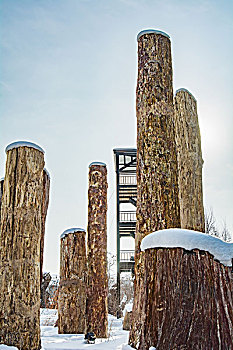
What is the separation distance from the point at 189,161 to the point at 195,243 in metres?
3.20

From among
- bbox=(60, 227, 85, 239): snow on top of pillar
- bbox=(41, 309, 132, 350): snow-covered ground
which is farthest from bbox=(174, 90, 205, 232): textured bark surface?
bbox=(60, 227, 85, 239): snow on top of pillar

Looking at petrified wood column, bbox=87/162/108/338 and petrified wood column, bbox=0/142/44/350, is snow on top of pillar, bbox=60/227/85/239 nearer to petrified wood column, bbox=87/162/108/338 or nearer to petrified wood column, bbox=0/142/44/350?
petrified wood column, bbox=87/162/108/338

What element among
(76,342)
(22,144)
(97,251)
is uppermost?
(22,144)

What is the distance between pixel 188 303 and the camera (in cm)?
181

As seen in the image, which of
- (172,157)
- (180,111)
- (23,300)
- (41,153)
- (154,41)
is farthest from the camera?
(180,111)

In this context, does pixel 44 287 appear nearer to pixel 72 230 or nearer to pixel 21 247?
pixel 72 230

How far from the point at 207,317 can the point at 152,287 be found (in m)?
0.30

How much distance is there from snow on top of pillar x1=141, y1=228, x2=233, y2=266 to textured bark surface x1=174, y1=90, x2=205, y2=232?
9.07ft

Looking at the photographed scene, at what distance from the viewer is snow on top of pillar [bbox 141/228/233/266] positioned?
6.02 ft

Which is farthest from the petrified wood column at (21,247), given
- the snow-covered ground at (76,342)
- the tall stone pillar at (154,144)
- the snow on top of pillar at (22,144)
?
the tall stone pillar at (154,144)

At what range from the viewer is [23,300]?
11.4ft

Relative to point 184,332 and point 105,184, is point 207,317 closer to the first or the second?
point 184,332

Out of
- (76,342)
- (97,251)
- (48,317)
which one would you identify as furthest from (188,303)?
(48,317)

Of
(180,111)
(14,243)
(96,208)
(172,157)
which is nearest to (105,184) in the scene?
(96,208)
